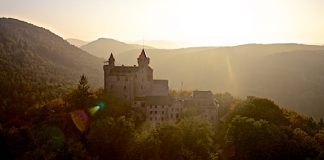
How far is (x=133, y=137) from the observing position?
70375 mm

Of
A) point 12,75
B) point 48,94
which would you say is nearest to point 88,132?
point 48,94

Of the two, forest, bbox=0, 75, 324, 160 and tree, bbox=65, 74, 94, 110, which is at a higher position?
tree, bbox=65, 74, 94, 110

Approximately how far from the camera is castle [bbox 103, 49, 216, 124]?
8506 cm

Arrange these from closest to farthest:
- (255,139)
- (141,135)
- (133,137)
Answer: (141,135)
(133,137)
(255,139)

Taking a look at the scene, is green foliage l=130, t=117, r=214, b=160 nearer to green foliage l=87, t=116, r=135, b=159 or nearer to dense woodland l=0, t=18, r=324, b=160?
dense woodland l=0, t=18, r=324, b=160

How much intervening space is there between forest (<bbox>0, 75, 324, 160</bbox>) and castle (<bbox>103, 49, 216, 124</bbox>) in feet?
7.25

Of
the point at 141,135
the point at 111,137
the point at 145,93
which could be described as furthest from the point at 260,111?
the point at 111,137

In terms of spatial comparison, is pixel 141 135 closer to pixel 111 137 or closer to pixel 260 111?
pixel 111 137

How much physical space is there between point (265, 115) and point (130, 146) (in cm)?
3900

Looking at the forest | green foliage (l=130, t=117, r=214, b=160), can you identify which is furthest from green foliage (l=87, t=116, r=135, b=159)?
green foliage (l=130, t=117, r=214, b=160)

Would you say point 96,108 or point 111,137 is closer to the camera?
point 111,137

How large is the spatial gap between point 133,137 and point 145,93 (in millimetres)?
19794

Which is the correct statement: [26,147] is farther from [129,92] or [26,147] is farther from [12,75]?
[12,75]

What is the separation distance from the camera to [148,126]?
83.3m
